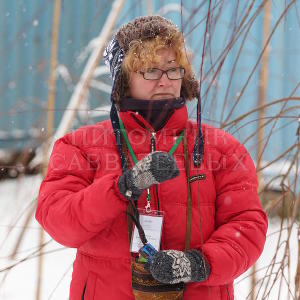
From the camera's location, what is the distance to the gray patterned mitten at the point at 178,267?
37.9 inches

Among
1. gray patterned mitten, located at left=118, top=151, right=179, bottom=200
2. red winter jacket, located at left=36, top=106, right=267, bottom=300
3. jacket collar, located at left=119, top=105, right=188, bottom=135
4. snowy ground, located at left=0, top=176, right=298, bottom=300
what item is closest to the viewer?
gray patterned mitten, located at left=118, top=151, right=179, bottom=200

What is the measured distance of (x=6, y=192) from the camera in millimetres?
3449

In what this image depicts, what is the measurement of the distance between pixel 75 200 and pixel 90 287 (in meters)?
0.20

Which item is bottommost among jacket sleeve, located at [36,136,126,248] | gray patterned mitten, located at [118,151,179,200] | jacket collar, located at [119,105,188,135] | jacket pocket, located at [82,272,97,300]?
jacket pocket, located at [82,272,97,300]

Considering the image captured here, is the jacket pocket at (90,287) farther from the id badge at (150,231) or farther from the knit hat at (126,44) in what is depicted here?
the knit hat at (126,44)

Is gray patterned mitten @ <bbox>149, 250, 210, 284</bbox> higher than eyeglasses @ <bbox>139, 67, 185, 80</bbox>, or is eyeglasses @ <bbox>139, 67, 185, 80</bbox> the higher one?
eyeglasses @ <bbox>139, 67, 185, 80</bbox>

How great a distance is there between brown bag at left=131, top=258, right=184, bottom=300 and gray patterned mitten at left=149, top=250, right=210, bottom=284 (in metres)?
0.06

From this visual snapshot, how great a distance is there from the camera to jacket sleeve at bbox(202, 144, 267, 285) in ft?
3.40

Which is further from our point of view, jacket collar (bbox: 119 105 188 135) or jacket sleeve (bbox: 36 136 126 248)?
jacket collar (bbox: 119 105 188 135)

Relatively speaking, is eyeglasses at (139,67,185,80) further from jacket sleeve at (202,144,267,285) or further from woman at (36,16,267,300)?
jacket sleeve at (202,144,267,285)

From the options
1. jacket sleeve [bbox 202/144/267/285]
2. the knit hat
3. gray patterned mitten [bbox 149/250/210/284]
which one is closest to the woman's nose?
the knit hat

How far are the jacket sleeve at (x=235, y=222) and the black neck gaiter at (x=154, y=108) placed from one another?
160 millimetres

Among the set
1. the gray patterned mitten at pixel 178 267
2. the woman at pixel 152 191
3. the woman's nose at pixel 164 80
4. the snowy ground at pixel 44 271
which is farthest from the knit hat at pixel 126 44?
the snowy ground at pixel 44 271

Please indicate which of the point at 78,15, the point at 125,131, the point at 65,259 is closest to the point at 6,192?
the point at 65,259
